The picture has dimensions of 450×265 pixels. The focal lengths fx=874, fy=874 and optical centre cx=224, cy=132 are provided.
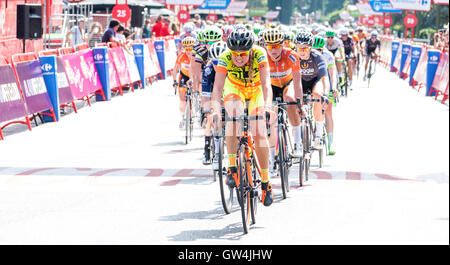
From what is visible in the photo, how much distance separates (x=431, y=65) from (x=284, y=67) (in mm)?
15501

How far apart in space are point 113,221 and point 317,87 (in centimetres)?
435

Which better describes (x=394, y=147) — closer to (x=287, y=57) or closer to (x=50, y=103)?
(x=287, y=57)

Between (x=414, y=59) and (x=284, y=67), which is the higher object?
(x=284, y=67)

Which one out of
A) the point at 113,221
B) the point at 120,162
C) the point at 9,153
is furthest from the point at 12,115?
the point at 113,221

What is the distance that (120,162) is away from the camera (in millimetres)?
12156

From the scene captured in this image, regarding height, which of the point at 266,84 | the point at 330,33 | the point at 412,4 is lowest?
the point at 266,84

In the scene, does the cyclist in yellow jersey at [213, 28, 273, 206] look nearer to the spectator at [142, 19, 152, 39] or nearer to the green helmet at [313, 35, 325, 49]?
the green helmet at [313, 35, 325, 49]

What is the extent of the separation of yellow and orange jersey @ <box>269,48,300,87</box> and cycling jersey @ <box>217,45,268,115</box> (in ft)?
5.80

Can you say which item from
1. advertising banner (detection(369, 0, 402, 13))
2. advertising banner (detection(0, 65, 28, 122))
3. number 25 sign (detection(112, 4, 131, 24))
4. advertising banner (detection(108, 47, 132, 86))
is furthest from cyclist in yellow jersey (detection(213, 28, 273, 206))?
advertising banner (detection(369, 0, 402, 13))

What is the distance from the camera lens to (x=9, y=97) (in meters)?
14.8

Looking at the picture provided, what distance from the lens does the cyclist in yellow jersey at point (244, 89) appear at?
25.9ft

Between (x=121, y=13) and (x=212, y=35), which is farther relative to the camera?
(x=121, y=13)

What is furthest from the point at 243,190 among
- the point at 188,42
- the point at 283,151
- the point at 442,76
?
the point at 442,76

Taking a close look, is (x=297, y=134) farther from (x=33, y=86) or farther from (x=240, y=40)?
(x=33, y=86)
